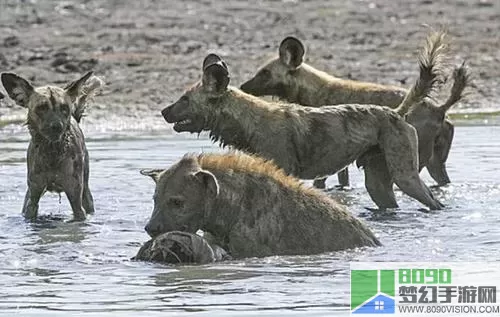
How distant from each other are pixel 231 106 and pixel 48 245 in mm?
2013

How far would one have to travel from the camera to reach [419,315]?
8.42m

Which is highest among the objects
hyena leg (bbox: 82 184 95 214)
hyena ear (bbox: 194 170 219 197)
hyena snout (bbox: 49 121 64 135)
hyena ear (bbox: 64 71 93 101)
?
hyena ear (bbox: 64 71 93 101)

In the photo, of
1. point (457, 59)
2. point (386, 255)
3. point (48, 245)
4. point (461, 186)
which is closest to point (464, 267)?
point (386, 255)

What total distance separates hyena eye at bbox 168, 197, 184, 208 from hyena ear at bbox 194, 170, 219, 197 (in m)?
0.17

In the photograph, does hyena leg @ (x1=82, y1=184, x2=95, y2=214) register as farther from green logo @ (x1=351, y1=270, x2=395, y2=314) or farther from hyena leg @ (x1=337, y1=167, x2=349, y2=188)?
green logo @ (x1=351, y1=270, x2=395, y2=314)

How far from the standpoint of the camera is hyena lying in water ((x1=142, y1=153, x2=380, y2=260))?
9.62 metres

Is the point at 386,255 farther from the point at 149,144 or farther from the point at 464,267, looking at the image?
the point at 149,144

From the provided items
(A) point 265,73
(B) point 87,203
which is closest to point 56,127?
(B) point 87,203

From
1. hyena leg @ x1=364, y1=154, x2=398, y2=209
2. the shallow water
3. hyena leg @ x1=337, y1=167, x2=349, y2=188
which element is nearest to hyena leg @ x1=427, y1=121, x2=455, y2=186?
the shallow water

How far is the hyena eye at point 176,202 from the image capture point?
9.52 m

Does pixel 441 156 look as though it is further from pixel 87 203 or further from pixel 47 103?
pixel 47 103

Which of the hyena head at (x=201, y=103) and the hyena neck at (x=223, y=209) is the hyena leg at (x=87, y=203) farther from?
the hyena neck at (x=223, y=209)

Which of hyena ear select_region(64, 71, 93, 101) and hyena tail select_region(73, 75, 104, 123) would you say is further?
hyena tail select_region(73, 75, 104, 123)

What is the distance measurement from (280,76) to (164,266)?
5.19 m
